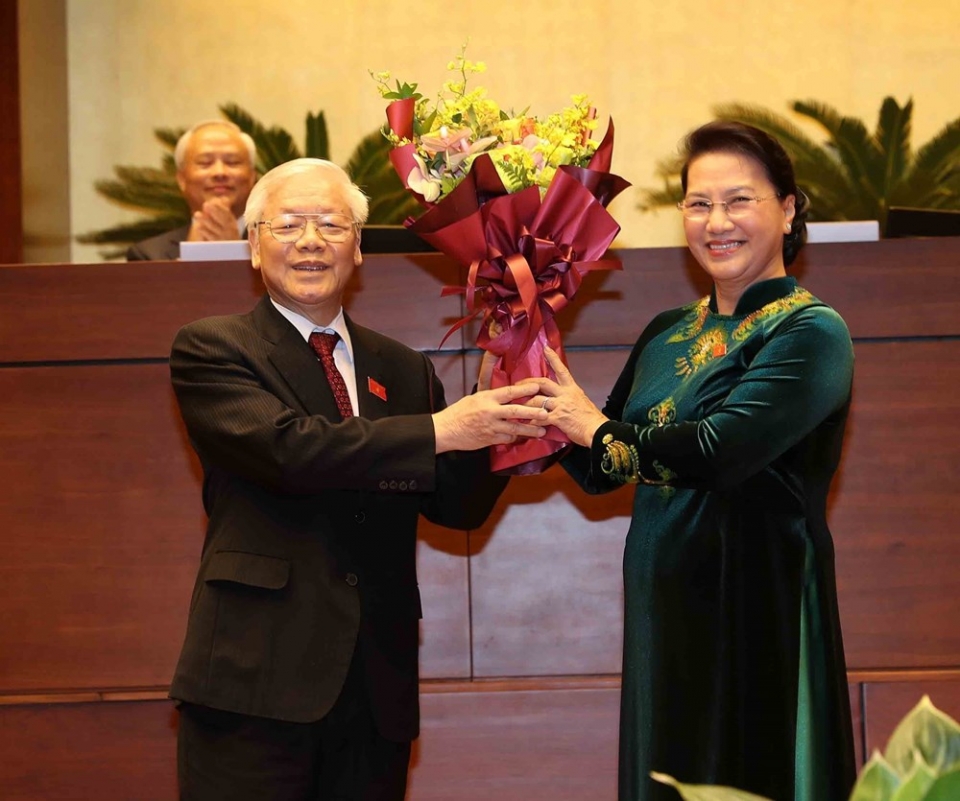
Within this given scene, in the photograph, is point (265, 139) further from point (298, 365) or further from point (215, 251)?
point (298, 365)

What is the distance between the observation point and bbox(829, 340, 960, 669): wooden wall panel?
2980 millimetres

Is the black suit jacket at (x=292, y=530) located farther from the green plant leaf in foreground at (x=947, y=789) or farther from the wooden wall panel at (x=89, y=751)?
the green plant leaf in foreground at (x=947, y=789)

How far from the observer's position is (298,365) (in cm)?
229

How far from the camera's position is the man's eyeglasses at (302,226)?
2.33 metres

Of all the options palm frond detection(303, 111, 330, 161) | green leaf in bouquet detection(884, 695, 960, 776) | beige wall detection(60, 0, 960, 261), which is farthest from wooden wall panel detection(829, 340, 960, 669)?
palm frond detection(303, 111, 330, 161)

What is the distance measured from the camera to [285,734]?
2117 millimetres

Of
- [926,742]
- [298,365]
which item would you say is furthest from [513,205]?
[926,742]

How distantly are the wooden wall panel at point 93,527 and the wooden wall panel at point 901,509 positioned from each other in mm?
1602

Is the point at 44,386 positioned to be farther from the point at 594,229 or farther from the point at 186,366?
the point at 594,229

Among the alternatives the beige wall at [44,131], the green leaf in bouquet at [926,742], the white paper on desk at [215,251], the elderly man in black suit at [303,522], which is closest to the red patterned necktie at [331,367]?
the elderly man in black suit at [303,522]

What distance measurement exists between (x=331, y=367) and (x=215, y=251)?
936 mm

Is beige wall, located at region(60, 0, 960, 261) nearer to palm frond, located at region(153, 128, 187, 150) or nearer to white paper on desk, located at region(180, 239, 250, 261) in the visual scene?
palm frond, located at region(153, 128, 187, 150)

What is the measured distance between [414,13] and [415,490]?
4.38 m

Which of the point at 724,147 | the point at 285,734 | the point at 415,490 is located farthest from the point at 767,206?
the point at 285,734
